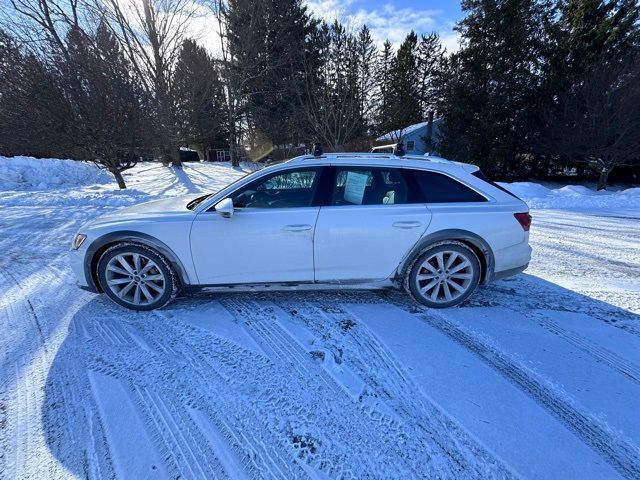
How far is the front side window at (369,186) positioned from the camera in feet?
10.2

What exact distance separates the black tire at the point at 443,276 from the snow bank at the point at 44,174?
16.6m

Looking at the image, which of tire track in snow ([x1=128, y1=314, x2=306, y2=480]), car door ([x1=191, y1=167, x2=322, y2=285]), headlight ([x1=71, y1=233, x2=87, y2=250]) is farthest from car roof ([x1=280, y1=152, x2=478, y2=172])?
headlight ([x1=71, y1=233, x2=87, y2=250])

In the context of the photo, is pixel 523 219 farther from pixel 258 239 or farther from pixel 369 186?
pixel 258 239

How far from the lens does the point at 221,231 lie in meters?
2.97

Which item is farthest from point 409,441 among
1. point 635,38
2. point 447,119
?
point 635,38

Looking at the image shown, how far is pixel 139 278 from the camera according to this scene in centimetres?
312

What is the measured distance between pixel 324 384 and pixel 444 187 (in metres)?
2.26

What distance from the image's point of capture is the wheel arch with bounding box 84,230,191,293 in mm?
3004

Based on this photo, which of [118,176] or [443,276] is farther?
[118,176]

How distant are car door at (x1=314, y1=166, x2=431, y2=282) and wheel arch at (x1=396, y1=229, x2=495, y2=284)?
70mm

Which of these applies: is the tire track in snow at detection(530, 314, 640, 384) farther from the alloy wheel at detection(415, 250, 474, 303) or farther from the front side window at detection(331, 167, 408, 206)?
the front side window at detection(331, 167, 408, 206)

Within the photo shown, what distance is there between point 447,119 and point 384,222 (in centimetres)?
1954

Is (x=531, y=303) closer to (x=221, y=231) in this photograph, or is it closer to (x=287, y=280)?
(x=287, y=280)

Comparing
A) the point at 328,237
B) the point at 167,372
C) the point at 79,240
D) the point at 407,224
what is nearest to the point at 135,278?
the point at 79,240
